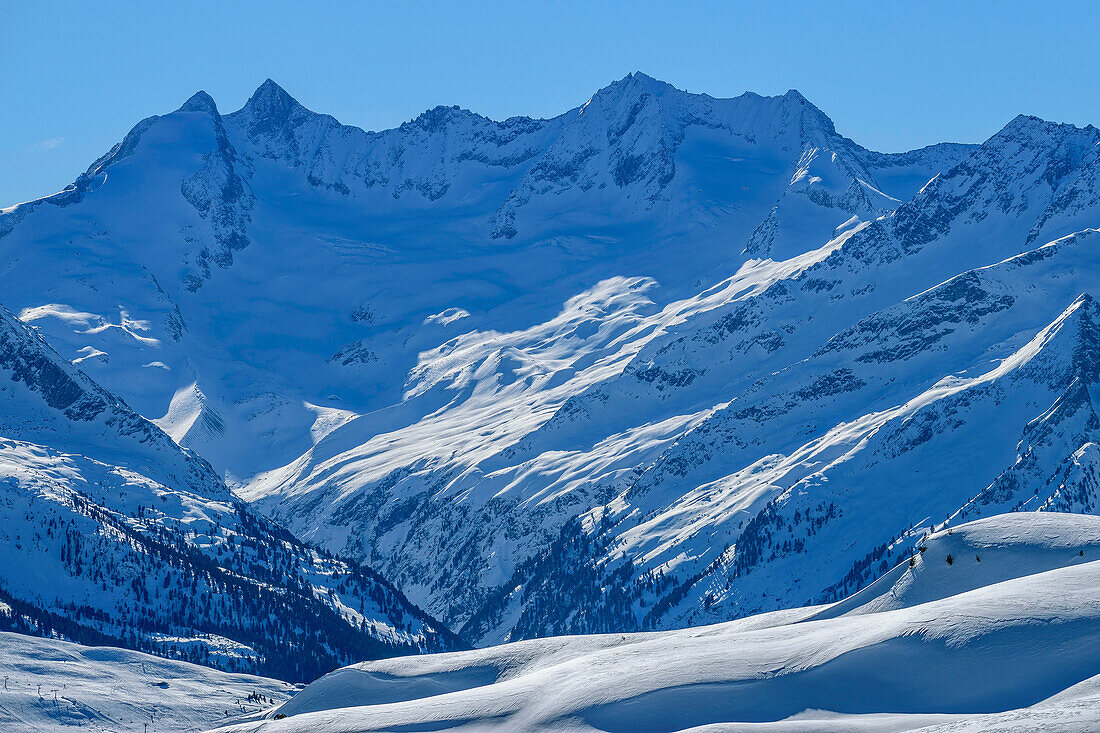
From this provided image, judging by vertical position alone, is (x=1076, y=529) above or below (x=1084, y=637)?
above

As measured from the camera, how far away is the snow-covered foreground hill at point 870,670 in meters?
140

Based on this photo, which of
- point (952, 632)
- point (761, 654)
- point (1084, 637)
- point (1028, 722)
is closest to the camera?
point (1028, 722)

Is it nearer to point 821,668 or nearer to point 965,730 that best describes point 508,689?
point 821,668

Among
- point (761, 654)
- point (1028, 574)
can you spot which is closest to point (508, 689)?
point (761, 654)

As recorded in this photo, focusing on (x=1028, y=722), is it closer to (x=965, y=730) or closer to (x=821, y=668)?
(x=965, y=730)

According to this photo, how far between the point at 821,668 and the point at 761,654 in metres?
10.0

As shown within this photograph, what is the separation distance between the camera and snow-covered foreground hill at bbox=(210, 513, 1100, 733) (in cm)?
13962

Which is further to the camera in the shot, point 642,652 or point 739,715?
point 642,652

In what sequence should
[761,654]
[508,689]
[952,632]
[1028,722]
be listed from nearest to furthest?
1. [1028,722]
2. [952,632]
3. [761,654]
4. [508,689]

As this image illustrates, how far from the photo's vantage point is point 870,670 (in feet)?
494

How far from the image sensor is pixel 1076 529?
186500 mm

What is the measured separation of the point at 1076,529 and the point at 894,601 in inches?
962

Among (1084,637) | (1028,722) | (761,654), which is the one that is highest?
(761,654)

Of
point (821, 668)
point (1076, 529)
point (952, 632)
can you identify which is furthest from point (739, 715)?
point (1076, 529)
